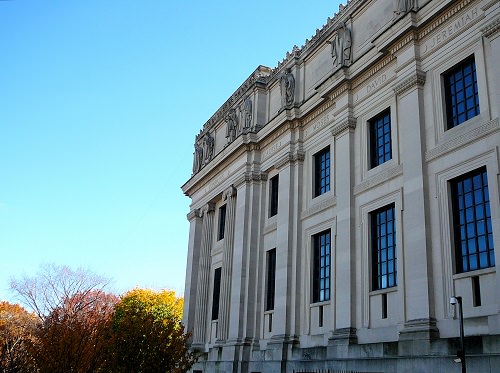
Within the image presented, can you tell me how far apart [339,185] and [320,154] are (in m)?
4.01

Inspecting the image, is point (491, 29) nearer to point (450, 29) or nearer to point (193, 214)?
point (450, 29)

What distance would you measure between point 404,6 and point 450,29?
2936mm

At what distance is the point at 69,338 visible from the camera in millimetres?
25188

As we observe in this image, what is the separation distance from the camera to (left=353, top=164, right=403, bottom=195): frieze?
22891 millimetres

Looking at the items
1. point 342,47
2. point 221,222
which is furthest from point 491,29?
point 221,222

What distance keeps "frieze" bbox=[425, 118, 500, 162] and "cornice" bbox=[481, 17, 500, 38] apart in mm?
3114

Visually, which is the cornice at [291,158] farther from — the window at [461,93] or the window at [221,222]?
the window at [461,93]

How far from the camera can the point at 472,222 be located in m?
19.2

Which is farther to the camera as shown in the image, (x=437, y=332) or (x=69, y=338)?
(x=69, y=338)

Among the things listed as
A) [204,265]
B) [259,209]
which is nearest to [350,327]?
[259,209]

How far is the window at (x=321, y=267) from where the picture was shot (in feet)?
88.7

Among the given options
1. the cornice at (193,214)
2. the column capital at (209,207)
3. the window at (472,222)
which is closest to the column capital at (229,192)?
the column capital at (209,207)

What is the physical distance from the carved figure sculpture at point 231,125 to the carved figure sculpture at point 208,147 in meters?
3.37

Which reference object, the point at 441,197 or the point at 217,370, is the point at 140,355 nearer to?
the point at 217,370
